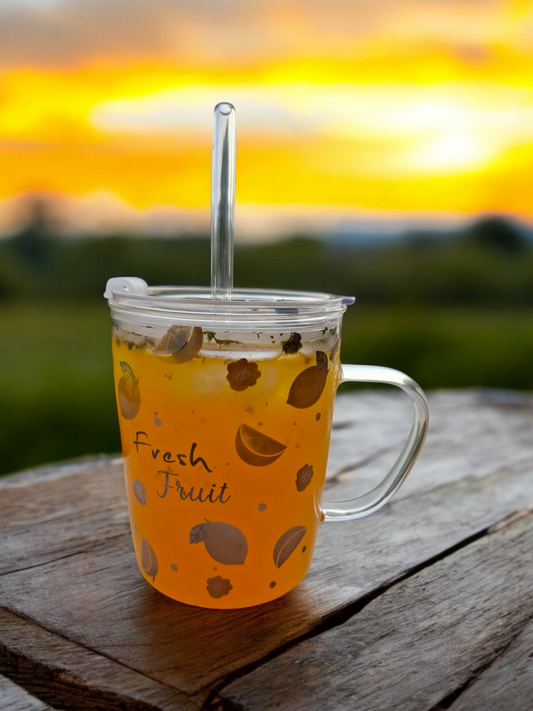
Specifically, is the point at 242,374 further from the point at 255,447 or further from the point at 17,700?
the point at 17,700

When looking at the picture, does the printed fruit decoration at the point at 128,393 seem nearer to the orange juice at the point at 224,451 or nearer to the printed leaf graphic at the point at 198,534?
the orange juice at the point at 224,451

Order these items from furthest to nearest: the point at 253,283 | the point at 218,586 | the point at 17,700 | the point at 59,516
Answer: the point at 253,283 → the point at 59,516 → the point at 218,586 → the point at 17,700

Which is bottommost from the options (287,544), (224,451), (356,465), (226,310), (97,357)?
(97,357)

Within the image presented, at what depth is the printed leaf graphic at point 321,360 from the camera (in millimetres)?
638

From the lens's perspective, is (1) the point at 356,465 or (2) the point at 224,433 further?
(1) the point at 356,465

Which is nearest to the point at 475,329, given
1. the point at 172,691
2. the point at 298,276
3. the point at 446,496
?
the point at 298,276

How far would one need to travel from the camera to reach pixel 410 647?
60 cm

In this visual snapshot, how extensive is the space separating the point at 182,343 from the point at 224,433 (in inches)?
3.4

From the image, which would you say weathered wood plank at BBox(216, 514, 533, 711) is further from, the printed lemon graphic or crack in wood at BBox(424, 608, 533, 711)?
the printed lemon graphic

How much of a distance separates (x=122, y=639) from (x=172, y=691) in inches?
3.4

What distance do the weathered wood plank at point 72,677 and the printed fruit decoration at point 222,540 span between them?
125 millimetres

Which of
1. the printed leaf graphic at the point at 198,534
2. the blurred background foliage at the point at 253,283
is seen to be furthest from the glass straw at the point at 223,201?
the blurred background foliage at the point at 253,283

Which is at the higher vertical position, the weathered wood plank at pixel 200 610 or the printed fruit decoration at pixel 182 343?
the printed fruit decoration at pixel 182 343

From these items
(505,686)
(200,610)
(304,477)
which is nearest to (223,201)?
(304,477)
